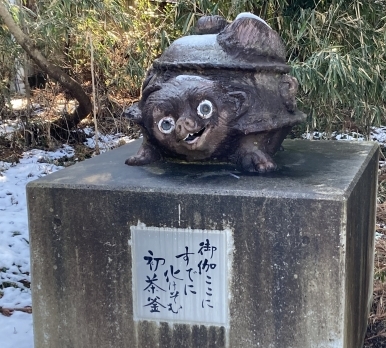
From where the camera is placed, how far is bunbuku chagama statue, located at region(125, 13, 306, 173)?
215 cm

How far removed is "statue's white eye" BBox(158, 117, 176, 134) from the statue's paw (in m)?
0.33

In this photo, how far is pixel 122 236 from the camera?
2.02m

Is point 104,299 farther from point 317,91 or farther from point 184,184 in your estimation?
point 317,91

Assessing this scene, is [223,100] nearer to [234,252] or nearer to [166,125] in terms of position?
[166,125]

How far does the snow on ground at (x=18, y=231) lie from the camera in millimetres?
2768

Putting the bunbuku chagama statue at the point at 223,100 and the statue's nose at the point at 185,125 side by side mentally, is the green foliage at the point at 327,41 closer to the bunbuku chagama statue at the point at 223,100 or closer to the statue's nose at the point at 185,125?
the bunbuku chagama statue at the point at 223,100

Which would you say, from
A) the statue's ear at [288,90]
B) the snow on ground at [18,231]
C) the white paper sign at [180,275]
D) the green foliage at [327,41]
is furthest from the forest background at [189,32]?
the white paper sign at [180,275]

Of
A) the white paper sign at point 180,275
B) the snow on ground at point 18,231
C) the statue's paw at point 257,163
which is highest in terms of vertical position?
the statue's paw at point 257,163

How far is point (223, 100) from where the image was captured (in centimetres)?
215

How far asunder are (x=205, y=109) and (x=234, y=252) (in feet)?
1.90

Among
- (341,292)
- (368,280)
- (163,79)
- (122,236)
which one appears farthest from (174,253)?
(368,280)

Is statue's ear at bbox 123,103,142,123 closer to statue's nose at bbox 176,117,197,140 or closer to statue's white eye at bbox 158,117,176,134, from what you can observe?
statue's white eye at bbox 158,117,176,134

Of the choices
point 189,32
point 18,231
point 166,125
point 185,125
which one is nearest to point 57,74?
point 189,32

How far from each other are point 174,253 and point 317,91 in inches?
102
